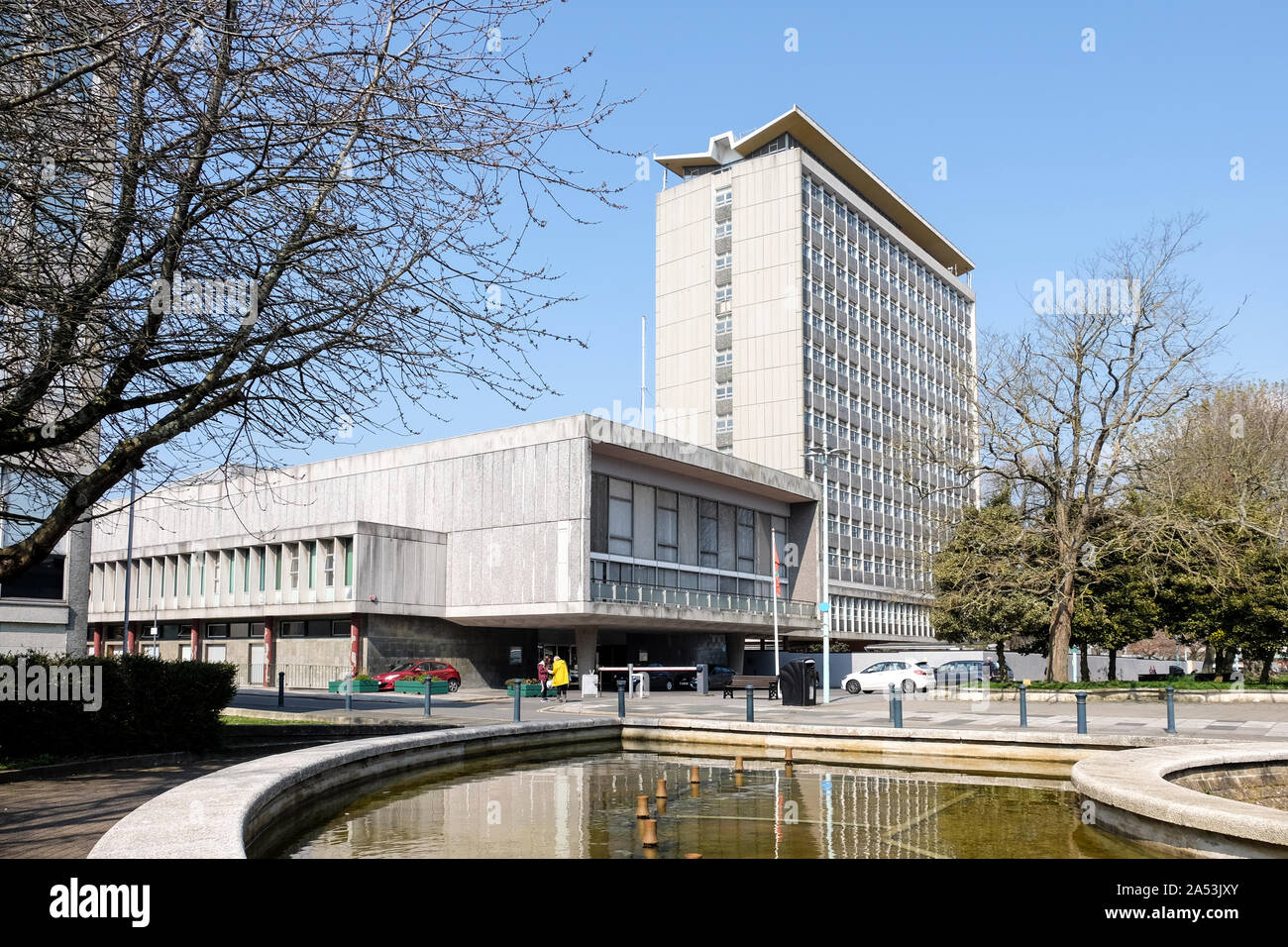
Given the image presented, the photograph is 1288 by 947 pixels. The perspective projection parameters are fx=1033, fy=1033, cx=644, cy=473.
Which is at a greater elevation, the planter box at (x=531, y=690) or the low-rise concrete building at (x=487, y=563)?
the low-rise concrete building at (x=487, y=563)

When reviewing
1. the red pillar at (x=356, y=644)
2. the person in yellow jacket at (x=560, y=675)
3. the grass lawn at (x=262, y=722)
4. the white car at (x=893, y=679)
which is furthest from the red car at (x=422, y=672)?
the grass lawn at (x=262, y=722)

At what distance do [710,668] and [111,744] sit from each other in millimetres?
40577

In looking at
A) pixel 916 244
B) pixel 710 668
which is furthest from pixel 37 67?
pixel 916 244

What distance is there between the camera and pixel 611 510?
4756 cm

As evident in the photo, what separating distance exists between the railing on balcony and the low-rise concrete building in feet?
0.36

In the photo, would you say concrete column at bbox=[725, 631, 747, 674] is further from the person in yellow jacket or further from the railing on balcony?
the person in yellow jacket

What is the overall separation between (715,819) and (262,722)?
11.9 meters

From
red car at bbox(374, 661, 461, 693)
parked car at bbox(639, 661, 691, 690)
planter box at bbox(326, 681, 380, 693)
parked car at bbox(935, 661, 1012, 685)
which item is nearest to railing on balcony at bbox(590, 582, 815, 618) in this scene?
parked car at bbox(639, 661, 691, 690)

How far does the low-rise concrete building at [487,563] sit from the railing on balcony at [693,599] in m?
0.11

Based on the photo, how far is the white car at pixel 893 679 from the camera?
41.6 m

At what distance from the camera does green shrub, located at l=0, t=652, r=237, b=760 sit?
12898 millimetres

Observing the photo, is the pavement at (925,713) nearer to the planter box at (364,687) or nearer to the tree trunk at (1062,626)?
the tree trunk at (1062,626)
